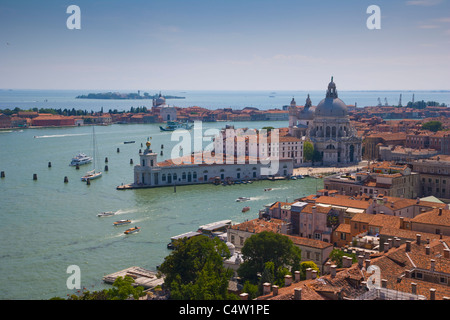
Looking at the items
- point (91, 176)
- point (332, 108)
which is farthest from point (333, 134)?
point (91, 176)

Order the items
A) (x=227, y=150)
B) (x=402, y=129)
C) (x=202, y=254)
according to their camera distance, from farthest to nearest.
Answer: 1. (x=402, y=129)
2. (x=227, y=150)
3. (x=202, y=254)

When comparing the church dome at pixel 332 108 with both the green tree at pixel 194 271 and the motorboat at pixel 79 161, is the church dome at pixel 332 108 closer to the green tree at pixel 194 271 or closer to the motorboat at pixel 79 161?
the motorboat at pixel 79 161

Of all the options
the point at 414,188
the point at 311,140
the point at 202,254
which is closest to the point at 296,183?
the point at 414,188

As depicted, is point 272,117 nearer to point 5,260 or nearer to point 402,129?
point 402,129

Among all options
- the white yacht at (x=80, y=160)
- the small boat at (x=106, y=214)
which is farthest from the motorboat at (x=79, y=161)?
the small boat at (x=106, y=214)

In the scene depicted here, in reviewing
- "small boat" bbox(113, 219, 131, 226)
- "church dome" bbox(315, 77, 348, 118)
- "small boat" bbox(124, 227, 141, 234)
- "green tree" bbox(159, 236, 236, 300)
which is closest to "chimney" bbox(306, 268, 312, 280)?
"green tree" bbox(159, 236, 236, 300)

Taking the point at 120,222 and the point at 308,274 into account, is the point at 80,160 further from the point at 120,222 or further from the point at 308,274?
the point at 308,274
